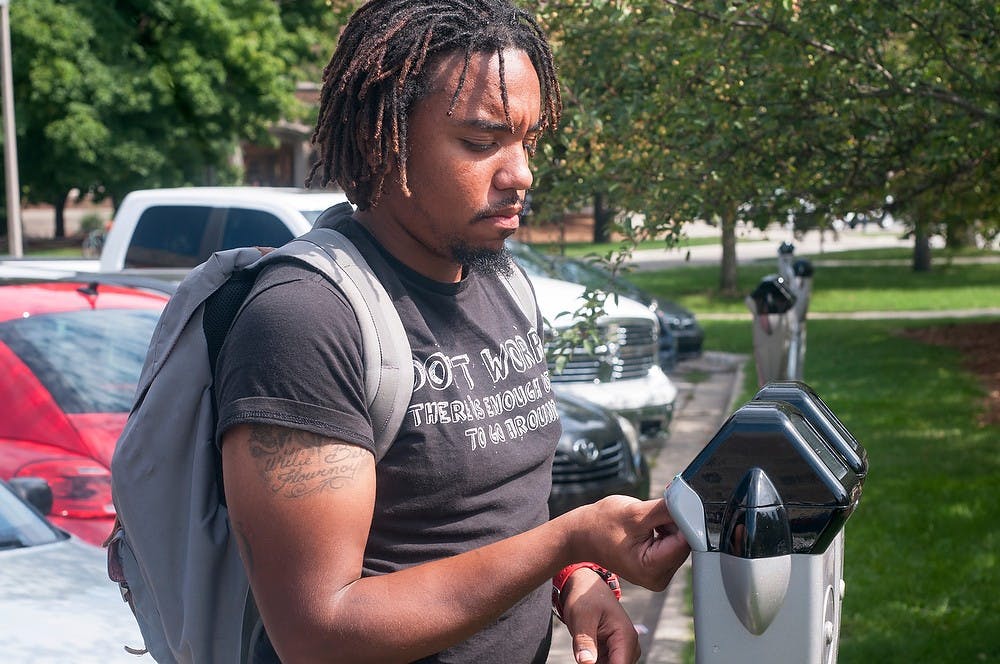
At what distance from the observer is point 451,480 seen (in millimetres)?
1675

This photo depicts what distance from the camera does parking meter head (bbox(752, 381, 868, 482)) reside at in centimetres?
150

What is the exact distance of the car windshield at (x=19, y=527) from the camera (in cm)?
341

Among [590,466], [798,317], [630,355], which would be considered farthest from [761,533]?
[630,355]

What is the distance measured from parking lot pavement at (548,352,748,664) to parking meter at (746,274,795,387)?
1.43 ft

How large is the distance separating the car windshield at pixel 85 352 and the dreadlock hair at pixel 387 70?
2.94 meters

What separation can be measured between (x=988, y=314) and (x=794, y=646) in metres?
17.1

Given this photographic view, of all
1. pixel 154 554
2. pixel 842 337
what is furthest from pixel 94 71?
pixel 154 554

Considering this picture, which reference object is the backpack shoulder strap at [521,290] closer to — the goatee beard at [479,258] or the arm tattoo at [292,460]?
the goatee beard at [479,258]

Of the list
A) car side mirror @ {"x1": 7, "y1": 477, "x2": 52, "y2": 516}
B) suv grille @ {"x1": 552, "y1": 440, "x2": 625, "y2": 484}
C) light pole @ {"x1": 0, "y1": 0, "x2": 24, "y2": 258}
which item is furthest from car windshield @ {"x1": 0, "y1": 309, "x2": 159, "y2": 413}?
light pole @ {"x1": 0, "y1": 0, "x2": 24, "y2": 258}

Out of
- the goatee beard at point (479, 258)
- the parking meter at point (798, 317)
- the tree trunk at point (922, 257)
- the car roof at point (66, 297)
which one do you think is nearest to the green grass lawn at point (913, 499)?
the parking meter at point (798, 317)

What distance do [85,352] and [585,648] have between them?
11.1 ft

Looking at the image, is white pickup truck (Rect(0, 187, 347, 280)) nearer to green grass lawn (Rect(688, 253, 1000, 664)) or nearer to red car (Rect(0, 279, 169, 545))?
red car (Rect(0, 279, 169, 545))

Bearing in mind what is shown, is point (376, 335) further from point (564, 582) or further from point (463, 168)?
point (564, 582)

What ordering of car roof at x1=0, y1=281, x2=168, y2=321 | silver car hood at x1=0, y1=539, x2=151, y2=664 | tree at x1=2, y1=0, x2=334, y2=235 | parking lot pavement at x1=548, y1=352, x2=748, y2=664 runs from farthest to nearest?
tree at x1=2, y1=0, x2=334, y2=235
parking lot pavement at x1=548, y1=352, x2=748, y2=664
car roof at x1=0, y1=281, x2=168, y2=321
silver car hood at x1=0, y1=539, x2=151, y2=664
